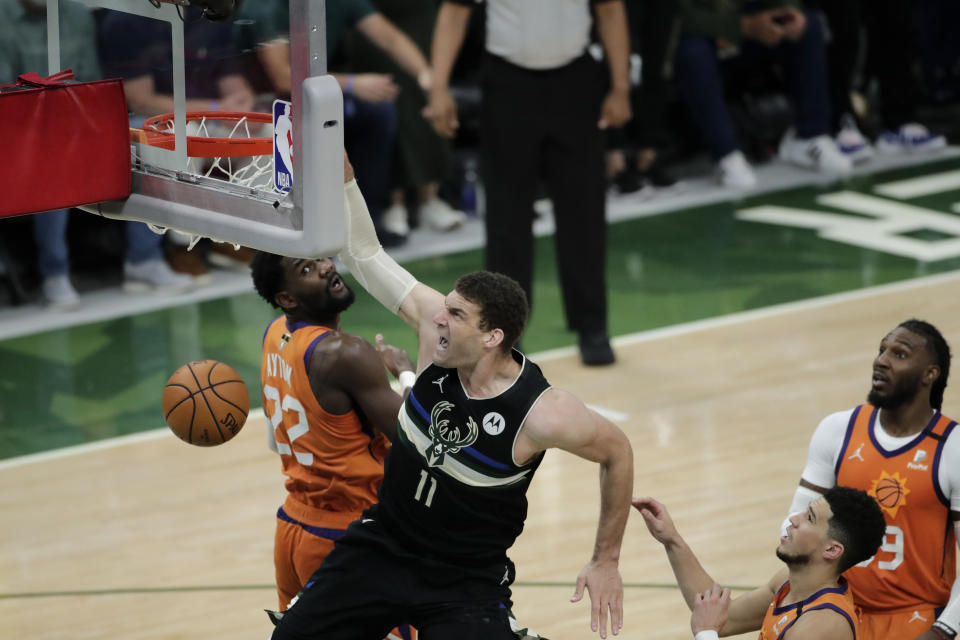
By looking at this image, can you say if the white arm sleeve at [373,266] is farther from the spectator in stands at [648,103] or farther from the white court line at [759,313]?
the spectator in stands at [648,103]

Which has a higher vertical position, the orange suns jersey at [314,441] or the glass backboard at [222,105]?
the glass backboard at [222,105]

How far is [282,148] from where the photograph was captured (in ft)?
13.9

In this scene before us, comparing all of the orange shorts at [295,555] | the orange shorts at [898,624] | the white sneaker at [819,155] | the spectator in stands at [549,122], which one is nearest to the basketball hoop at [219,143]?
the orange shorts at [295,555]

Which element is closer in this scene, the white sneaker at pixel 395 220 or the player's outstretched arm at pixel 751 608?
the player's outstretched arm at pixel 751 608

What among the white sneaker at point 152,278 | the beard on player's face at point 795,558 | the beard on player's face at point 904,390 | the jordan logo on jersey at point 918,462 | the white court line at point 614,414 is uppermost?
the beard on player's face at point 904,390

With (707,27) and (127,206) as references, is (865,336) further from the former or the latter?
(127,206)

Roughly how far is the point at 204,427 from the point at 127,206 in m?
0.97

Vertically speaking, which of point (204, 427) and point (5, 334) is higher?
point (204, 427)

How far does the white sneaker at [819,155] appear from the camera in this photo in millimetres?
12109

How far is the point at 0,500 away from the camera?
7.08m

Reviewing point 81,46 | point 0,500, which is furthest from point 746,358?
point 81,46

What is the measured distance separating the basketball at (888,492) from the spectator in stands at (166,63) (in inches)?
91.4

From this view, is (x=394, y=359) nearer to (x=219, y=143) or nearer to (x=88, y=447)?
(x=219, y=143)

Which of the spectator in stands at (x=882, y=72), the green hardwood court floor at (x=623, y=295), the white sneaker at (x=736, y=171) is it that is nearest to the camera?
the green hardwood court floor at (x=623, y=295)
